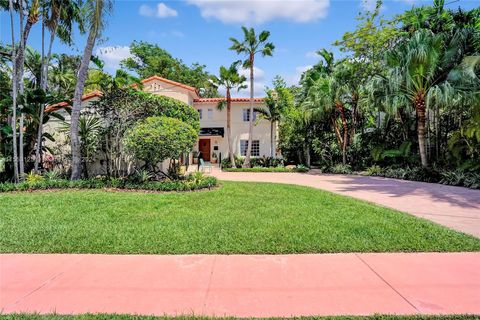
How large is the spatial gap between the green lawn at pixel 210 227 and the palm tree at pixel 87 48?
120 inches

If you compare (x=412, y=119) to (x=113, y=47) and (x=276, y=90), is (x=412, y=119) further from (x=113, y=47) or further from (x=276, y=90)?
(x=113, y=47)

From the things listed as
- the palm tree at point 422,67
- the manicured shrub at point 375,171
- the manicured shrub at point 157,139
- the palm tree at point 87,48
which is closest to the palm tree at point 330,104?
the manicured shrub at point 375,171

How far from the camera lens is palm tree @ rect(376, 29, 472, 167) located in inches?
523

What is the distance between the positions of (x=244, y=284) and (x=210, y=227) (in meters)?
2.29

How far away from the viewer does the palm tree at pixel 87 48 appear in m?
11.2

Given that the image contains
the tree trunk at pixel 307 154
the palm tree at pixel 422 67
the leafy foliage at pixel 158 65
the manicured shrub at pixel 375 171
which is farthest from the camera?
the leafy foliage at pixel 158 65

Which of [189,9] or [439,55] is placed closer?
[189,9]

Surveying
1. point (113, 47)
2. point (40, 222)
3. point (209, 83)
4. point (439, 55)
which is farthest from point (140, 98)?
point (439, 55)

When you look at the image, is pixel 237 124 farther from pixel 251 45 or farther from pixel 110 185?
pixel 110 185

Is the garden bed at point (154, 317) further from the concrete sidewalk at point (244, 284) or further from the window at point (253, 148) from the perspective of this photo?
the window at point (253, 148)

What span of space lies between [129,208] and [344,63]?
1694cm

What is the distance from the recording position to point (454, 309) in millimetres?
2996

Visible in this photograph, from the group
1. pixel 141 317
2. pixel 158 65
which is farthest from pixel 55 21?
pixel 158 65

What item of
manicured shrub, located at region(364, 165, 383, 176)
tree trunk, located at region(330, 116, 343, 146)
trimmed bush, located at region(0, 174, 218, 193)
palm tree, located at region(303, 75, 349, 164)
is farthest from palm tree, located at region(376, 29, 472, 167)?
trimmed bush, located at region(0, 174, 218, 193)
